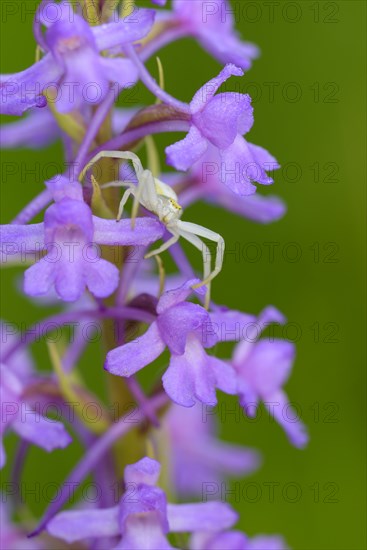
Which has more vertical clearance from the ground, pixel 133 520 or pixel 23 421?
pixel 23 421

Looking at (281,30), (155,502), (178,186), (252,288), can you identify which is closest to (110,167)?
(178,186)

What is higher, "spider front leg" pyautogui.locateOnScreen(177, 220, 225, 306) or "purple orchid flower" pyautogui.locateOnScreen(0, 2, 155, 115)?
"purple orchid flower" pyautogui.locateOnScreen(0, 2, 155, 115)

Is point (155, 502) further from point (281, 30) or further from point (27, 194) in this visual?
point (281, 30)

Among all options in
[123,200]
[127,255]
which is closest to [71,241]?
[123,200]

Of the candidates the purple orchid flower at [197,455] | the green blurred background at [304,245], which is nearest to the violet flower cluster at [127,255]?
the purple orchid flower at [197,455]

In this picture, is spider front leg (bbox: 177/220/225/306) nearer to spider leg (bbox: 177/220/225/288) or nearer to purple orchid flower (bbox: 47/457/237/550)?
spider leg (bbox: 177/220/225/288)

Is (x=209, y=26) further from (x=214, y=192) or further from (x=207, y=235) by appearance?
(x=207, y=235)

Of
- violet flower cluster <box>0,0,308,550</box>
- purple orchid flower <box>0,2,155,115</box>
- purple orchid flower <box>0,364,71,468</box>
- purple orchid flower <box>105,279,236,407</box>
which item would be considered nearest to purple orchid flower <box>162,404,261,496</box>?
violet flower cluster <box>0,0,308,550</box>
